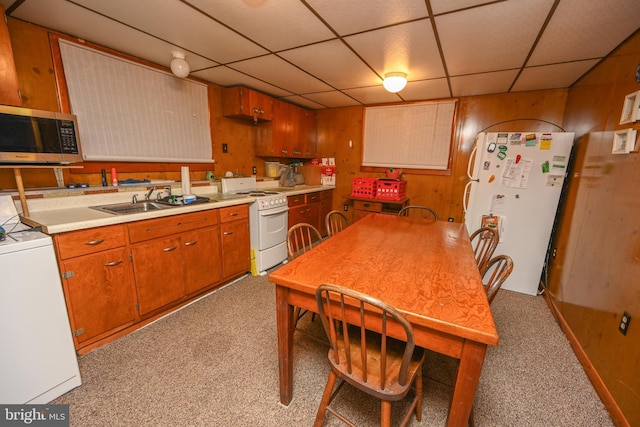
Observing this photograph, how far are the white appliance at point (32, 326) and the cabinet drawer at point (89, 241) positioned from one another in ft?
0.47

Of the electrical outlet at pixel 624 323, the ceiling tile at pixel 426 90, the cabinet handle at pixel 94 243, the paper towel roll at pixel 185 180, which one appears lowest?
the electrical outlet at pixel 624 323

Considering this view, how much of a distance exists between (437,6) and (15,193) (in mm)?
2972

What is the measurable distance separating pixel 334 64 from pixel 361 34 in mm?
607

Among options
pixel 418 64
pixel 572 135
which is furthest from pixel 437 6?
pixel 572 135

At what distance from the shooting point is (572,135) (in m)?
Answer: 2.34

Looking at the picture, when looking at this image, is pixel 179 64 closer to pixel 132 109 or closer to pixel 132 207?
pixel 132 109

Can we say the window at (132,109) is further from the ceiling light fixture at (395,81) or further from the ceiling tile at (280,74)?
the ceiling light fixture at (395,81)

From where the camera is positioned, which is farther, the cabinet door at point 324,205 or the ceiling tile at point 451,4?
the cabinet door at point 324,205

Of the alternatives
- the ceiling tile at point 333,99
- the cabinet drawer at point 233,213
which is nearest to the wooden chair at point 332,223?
the cabinet drawer at point 233,213

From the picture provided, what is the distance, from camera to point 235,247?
107 inches

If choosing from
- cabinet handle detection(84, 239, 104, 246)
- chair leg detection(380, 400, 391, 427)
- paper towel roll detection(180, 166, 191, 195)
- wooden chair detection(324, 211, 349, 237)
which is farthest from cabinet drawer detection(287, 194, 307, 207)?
chair leg detection(380, 400, 391, 427)

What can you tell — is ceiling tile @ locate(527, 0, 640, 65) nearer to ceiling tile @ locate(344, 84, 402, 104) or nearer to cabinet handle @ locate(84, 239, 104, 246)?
ceiling tile @ locate(344, 84, 402, 104)

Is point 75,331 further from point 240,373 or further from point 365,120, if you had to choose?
point 365,120

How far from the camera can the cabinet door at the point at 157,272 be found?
194cm
